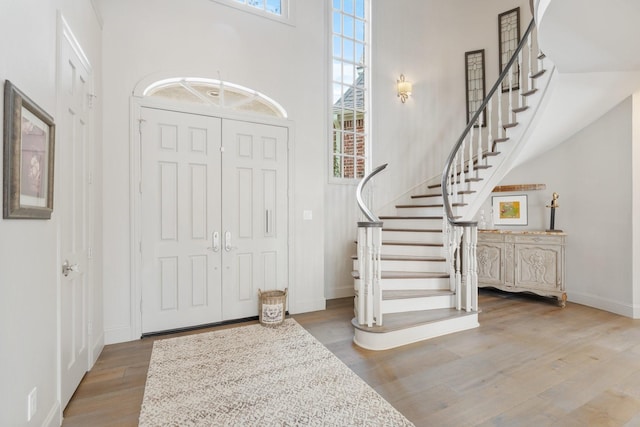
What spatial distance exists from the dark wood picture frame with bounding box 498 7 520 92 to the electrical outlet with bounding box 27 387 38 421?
6720 mm

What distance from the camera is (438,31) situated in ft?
19.1

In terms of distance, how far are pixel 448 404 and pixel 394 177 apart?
3.93 metres

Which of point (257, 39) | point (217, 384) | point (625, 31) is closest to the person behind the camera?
point (217, 384)

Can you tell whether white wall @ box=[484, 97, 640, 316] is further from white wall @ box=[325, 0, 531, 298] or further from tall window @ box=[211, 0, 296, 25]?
tall window @ box=[211, 0, 296, 25]

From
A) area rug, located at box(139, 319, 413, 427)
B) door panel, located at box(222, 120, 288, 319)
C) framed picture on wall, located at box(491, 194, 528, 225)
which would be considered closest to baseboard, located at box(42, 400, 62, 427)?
area rug, located at box(139, 319, 413, 427)

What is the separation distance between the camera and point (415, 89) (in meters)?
5.65

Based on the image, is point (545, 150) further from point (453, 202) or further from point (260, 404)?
point (260, 404)

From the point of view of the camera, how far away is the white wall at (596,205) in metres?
3.92

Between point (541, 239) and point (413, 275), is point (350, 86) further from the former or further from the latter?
point (541, 239)

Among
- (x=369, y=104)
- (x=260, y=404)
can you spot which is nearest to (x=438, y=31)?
(x=369, y=104)

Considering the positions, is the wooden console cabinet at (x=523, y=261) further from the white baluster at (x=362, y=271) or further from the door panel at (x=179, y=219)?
the door panel at (x=179, y=219)

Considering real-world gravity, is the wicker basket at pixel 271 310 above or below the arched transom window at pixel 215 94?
below

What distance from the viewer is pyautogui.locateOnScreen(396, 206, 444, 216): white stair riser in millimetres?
4647

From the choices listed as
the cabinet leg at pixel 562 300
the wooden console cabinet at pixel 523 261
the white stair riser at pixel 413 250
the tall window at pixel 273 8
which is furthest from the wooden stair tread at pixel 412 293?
the tall window at pixel 273 8
